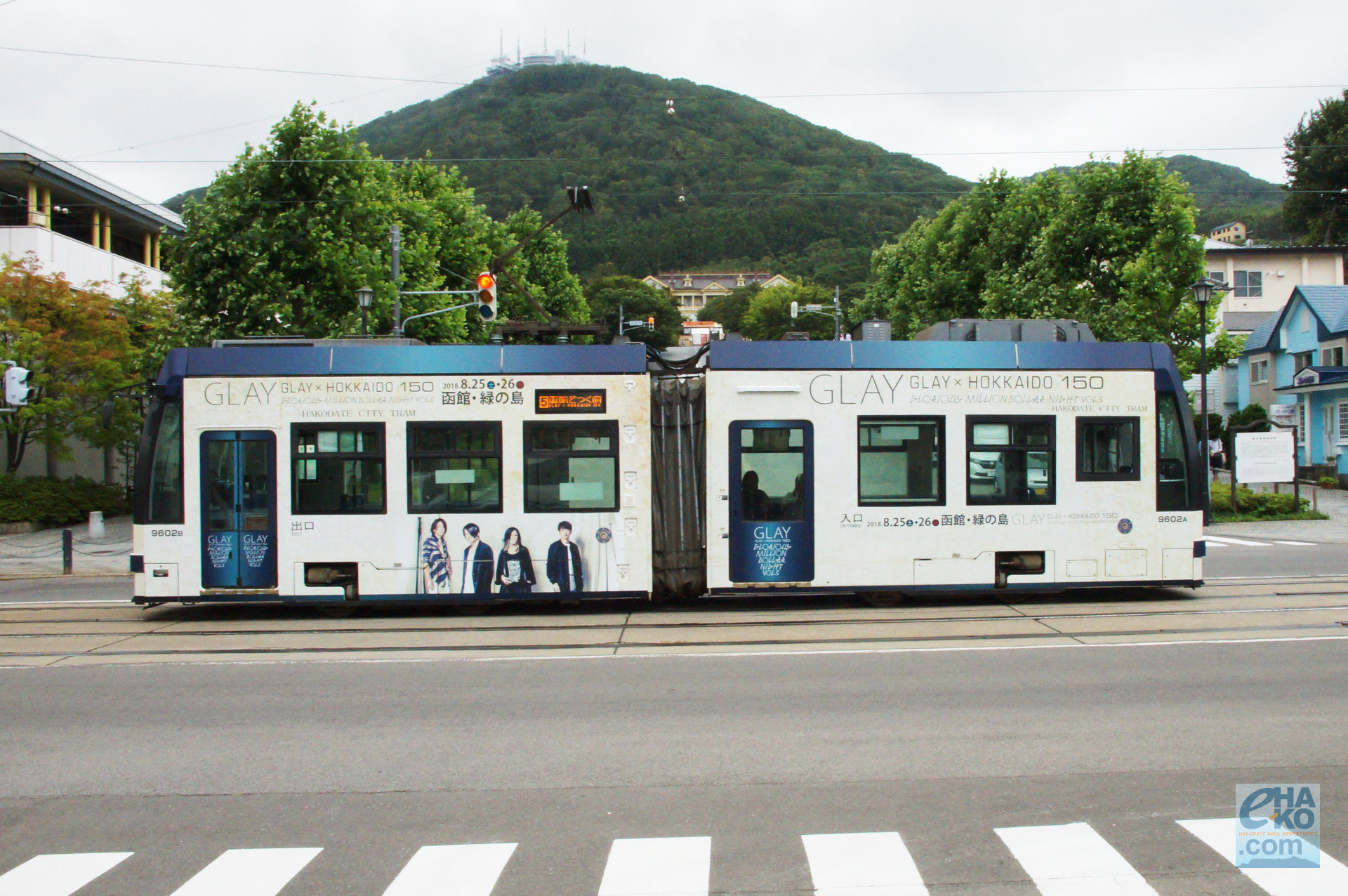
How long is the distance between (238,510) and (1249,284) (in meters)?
64.2

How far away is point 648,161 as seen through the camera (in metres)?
80.3

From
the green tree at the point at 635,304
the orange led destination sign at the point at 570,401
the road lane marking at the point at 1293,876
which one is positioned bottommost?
the road lane marking at the point at 1293,876

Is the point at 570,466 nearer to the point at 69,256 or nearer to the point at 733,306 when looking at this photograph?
the point at 69,256

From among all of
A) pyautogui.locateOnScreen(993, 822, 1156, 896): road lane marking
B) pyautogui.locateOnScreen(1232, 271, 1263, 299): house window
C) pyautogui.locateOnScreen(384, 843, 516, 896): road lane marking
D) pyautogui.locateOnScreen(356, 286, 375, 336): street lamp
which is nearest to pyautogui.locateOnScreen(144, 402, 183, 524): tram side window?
pyautogui.locateOnScreen(384, 843, 516, 896): road lane marking

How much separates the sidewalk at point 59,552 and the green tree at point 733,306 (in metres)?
116

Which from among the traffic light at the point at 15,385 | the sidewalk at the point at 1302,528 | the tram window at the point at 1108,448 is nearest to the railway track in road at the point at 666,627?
the tram window at the point at 1108,448

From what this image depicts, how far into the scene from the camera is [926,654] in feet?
30.8

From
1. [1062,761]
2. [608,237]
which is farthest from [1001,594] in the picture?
[608,237]

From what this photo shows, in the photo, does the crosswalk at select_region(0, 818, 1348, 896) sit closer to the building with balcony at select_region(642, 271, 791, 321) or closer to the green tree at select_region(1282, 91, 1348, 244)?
the green tree at select_region(1282, 91, 1348, 244)

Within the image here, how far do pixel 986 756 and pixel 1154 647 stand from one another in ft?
14.0

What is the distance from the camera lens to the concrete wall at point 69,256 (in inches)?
1284

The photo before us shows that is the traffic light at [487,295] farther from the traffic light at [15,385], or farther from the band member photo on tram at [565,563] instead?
the band member photo on tram at [565,563]

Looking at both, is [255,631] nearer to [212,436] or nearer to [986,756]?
[212,436]

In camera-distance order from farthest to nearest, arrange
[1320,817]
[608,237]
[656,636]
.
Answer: [608,237], [656,636], [1320,817]
